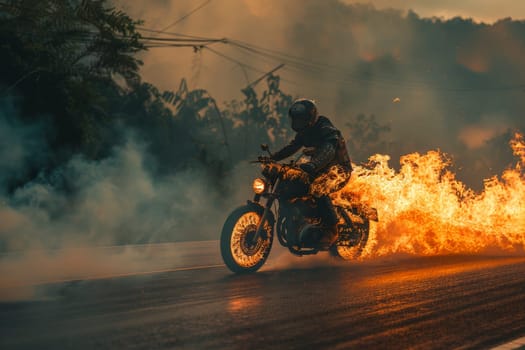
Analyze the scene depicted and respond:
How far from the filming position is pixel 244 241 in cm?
946

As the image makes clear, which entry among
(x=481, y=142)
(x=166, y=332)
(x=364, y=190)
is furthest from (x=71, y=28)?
(x=481, y=142)

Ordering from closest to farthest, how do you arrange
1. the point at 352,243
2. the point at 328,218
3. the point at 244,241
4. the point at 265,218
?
the point at 244,241 < the point at 265,218 < the point at 328,218 < the point at 352,243

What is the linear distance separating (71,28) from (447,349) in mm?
18533

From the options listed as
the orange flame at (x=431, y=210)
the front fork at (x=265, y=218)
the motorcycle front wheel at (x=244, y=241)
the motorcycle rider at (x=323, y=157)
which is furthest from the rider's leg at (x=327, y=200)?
the orange flame at (x=431, y=210)

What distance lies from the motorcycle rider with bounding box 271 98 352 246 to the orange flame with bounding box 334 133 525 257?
3.93ft

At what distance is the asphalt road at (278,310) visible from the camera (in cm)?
550

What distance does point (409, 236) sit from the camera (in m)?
12.5

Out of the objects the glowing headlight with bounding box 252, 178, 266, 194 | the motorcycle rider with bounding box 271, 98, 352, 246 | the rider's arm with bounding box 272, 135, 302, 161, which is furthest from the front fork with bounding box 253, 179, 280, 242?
the rider's arm with bounding box 272, 135, 302, 161

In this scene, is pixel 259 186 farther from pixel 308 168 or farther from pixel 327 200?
pixel 327 200

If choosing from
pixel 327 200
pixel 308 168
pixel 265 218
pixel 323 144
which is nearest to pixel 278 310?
pixel 265 218

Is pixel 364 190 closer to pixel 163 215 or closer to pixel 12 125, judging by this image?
pixel 12 125

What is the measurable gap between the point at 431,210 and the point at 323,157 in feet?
11.2

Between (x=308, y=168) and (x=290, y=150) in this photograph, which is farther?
(x=290, y=150)

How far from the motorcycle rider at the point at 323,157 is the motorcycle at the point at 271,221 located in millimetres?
133
